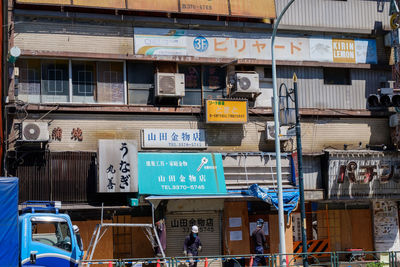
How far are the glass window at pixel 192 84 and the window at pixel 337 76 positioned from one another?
542 cm

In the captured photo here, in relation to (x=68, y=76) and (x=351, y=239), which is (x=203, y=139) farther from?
(x=351, y=239)

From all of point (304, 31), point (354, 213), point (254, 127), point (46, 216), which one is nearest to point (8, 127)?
point (46, 216)

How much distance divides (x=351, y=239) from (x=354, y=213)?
3.57 ft

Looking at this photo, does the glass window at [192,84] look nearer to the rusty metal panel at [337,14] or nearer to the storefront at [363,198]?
the rusty metal panel at [337,14]

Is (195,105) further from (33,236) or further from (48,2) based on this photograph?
(33,236)

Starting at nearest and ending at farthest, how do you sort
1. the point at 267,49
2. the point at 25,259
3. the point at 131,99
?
the point at 25,259 → the point at 131,99 → the point at 267,49

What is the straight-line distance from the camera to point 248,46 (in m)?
24.5

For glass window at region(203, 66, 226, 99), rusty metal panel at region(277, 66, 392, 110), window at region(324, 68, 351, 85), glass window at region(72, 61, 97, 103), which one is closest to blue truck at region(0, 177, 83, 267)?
glass window at region(72, 61, 97, 103)

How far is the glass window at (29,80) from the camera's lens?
22.1 meters

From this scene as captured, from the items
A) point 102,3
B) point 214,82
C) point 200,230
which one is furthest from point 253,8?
point 200,230

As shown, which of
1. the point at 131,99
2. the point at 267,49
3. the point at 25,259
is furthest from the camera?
the point at 267,49

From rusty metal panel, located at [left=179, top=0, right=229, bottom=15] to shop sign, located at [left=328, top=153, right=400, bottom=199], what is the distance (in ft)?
23.6

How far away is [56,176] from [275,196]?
25.7 feet

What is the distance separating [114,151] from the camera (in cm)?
2158
